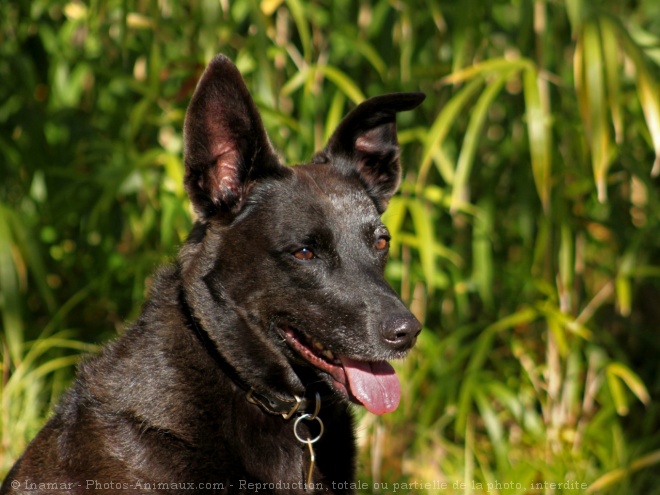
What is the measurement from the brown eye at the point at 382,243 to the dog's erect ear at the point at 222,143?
1.27 ft

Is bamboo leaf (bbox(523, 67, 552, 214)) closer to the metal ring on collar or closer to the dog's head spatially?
the dog's head

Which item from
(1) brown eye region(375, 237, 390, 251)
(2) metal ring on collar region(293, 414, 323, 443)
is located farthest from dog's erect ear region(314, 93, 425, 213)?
(2) metal ring on collar region(293, 414, 323, 443)

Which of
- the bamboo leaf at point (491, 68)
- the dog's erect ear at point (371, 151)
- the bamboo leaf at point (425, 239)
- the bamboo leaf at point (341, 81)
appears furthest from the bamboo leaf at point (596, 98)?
the bamboo leaf at point (341, 81)

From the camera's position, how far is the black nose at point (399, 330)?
8.52ft

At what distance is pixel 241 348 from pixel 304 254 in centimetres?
34

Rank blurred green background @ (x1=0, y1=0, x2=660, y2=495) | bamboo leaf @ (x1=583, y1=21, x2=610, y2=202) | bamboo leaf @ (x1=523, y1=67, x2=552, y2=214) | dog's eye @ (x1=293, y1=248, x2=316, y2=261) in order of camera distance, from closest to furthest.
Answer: dog's eye @ (x1=293, y1=248, x2=316, y2=261) < bamboo leaf @ (x1=583, y1=21, x2=610, y2=202) < bamboo leaf @ (x1=523, y1=67, x2=552, y2=214) < blurred green background @ (x1=0, y1=0, x2=660, y2=495)

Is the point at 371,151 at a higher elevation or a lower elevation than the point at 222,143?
lower

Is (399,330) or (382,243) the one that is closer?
(399,330)

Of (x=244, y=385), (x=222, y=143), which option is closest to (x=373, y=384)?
(x=244, y=385)

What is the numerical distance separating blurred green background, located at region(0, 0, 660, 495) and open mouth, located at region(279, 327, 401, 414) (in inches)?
50.7

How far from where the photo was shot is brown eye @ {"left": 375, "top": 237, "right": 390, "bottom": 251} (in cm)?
291

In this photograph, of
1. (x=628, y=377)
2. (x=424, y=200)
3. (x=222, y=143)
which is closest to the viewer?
(x=222, y=143)

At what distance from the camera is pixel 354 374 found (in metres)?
2.70

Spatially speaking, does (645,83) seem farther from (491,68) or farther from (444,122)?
(444,122)
